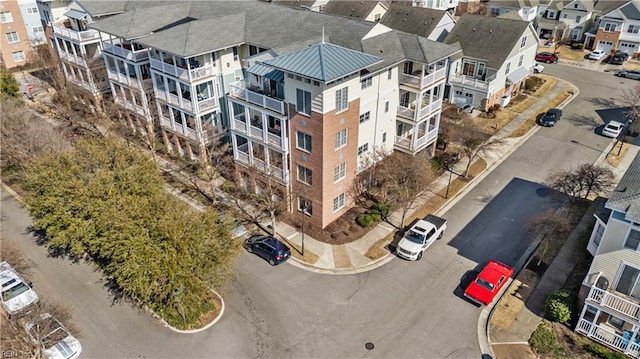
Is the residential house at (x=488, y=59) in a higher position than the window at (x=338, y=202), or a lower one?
higher

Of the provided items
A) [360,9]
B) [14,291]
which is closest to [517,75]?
[360,9]

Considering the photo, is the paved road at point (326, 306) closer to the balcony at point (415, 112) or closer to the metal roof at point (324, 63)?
the balcony at point (415, 112)

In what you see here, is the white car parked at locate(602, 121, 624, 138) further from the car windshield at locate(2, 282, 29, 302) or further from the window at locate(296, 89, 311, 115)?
the car windshield at locate(2, 282, 29, 302)

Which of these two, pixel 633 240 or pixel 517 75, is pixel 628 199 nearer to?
pixel 633 240

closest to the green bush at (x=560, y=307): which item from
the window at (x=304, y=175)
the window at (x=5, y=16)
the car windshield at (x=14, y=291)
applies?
the window at (x=304, y=175)

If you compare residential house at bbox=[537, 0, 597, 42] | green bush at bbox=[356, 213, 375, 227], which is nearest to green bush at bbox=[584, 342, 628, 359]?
green bush at bbox=[356, 213, 375, 227]

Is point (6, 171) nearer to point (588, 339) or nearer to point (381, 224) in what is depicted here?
point (381, 224)

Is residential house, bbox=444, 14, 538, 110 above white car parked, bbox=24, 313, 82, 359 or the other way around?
above
